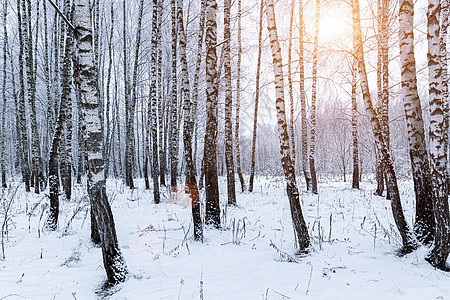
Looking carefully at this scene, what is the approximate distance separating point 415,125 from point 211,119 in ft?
12.1

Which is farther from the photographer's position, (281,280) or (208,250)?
(208,250)

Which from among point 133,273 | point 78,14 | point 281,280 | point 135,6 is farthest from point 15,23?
point 281,280

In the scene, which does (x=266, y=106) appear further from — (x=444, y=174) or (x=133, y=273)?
(x=133, y=273)

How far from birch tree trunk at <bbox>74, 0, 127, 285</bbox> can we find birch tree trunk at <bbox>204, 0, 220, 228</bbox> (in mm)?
2442

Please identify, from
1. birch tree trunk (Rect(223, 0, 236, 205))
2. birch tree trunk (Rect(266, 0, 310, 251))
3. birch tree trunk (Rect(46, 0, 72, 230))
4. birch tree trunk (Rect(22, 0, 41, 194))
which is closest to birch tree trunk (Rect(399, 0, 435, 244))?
birch tree trunk (Rect(266, 0, 310, 251))

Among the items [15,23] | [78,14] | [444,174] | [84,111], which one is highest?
[15,23]

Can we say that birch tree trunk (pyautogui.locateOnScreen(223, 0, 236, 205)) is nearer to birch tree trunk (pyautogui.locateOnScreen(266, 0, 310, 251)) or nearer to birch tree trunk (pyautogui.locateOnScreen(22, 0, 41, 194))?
birch tree trunk (pyautogui.locateOnScreen(266, 0, 310, 251))

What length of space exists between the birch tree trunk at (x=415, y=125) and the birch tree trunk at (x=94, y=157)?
4516 mm

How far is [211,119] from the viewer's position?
5.70 meters

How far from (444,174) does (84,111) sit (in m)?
4.85

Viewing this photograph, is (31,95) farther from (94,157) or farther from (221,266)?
(221,266)

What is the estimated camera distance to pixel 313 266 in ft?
12.7

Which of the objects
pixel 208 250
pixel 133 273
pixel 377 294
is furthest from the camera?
pixel 208 250

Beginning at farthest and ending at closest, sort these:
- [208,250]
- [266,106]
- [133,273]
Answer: [266,106]
[208,250]
[133,273]
